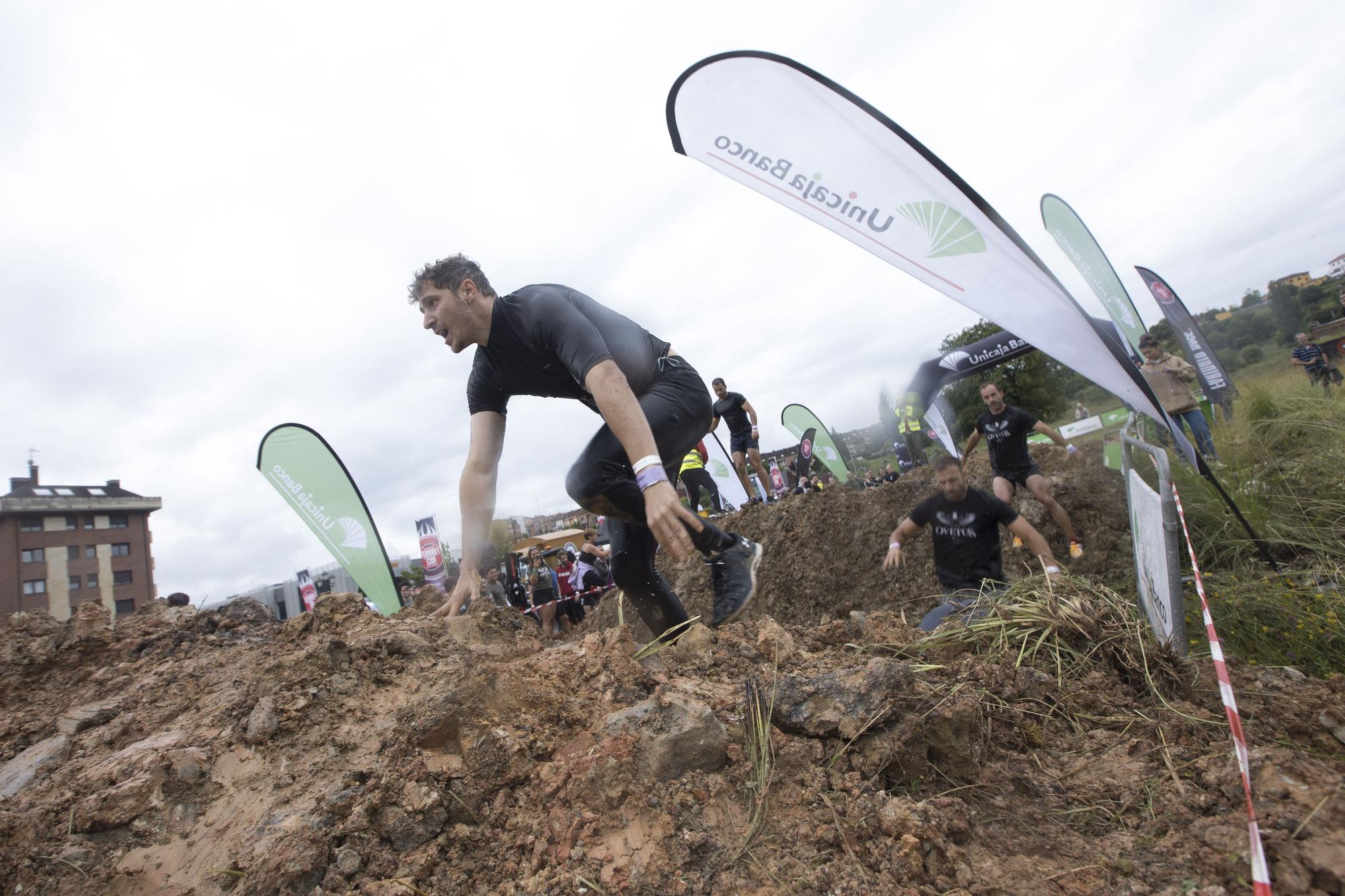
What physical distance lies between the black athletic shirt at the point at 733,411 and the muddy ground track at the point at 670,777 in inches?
275

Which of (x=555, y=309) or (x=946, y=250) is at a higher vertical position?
(x=946, y=250)

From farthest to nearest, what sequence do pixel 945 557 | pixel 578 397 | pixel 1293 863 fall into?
pixel 945 557, pixel 578 397, pixel 1293 863

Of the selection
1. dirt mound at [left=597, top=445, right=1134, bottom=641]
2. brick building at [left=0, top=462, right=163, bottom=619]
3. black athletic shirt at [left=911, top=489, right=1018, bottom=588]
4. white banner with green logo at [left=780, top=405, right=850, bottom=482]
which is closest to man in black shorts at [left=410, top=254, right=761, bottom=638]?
black athletic shirt at [left=911, top=489, right=1018, bottom=588]

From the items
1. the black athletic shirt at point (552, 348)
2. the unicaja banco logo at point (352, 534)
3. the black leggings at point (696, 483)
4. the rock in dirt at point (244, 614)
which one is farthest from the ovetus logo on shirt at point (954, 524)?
the unicaja banco logo at point (352, 534)

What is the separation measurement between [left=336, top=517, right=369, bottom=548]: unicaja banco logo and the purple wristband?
776 cm

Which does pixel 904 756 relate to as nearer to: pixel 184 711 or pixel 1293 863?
pixel 1293 863

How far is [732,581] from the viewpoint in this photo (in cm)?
265

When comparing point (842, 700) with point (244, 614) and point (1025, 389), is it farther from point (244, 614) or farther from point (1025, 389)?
point (1025, 389)

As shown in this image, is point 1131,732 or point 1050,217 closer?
point 1131,732

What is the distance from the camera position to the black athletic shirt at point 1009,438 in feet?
19.7

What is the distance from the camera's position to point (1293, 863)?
1038 mm

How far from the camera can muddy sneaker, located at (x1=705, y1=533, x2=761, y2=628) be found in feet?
8.54

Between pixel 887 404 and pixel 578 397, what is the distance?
1100 centimetres

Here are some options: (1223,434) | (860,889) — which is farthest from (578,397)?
(1223,434)
